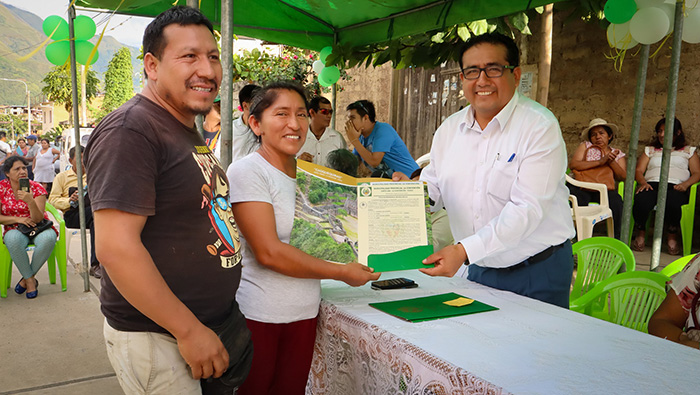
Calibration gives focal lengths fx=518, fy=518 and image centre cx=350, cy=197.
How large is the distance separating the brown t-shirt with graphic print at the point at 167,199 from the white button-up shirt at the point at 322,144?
3.86 m

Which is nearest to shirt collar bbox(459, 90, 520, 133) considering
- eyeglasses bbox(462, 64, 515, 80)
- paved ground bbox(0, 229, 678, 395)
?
eyeglasses bbox(462, 64, 515, 80)

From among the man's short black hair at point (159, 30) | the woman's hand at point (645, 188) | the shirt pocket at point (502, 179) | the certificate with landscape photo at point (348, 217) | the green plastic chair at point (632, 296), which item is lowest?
the green plastic chair at point (632, 296)

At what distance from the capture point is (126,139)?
1.27 m

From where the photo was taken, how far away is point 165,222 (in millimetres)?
1357

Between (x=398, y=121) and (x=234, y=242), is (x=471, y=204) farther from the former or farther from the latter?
(x=398, y=121)

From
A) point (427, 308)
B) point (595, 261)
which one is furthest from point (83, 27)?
point (595, 261)

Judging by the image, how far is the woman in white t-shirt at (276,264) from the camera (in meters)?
1.78

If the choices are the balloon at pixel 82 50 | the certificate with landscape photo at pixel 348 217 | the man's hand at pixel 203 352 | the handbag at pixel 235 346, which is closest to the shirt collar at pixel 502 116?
the certificate with landscape photo at pixel 348 217

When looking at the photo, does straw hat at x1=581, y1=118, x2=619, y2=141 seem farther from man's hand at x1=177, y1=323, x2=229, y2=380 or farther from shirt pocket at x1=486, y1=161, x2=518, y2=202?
man's hand at x1=177, y1=323, x2=229, y2=380

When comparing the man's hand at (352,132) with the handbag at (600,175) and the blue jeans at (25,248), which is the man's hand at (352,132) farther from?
the blue jeans at (25,248)

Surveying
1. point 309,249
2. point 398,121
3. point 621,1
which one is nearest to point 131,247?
point 309,249

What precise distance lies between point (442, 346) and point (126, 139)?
40.6 inches

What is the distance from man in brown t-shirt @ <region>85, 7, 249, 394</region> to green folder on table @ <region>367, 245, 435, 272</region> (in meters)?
0.55

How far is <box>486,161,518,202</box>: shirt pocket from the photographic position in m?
2.19
